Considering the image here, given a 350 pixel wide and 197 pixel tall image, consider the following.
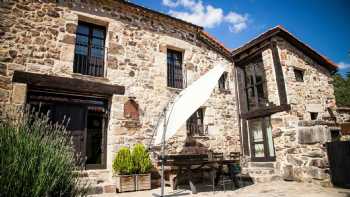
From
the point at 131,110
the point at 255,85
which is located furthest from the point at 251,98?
the point at 131,110

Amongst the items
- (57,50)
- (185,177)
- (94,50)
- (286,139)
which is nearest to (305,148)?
(286,139)

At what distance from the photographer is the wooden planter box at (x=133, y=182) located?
4828 millimetres

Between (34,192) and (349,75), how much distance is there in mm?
21050

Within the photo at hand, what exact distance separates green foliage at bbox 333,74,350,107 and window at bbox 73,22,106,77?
52.4 feet

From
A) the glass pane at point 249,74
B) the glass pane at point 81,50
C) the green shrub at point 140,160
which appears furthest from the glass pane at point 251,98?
the glass pane at point 81,50

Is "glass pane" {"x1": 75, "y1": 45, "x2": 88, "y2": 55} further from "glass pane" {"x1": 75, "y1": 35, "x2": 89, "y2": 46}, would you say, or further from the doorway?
the doorway

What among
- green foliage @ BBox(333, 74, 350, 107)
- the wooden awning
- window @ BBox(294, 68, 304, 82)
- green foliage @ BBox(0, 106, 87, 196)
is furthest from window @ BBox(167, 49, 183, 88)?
green foliage @ BBox(333, 74, 350, 107)

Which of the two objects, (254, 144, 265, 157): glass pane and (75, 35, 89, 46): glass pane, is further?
(254, 144, 265, 157): glass pane

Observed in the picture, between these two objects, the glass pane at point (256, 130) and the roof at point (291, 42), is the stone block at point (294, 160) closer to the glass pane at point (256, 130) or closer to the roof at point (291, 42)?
the glass pane at point (256, 130)

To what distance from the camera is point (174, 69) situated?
7266 mm

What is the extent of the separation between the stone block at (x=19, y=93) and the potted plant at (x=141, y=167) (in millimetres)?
2624

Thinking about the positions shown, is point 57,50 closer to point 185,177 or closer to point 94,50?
point 94,50

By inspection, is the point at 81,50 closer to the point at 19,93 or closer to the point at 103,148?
the point at 19,93

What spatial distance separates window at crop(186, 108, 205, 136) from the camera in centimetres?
690
